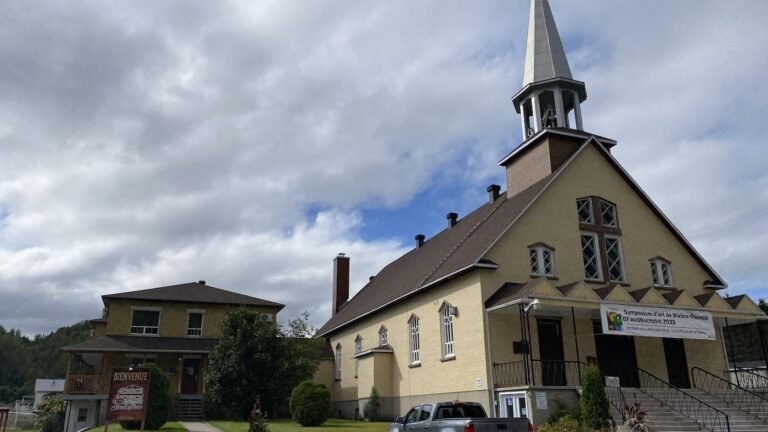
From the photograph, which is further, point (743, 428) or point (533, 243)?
point (533, 243)

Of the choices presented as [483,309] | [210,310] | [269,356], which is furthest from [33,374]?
[483,309]

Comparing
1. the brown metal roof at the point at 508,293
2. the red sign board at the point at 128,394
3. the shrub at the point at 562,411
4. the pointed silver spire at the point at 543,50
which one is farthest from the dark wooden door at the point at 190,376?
the pointed silver spire at the point at 543,50

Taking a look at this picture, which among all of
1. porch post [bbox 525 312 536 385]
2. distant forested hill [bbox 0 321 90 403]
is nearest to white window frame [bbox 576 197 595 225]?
porch post [bbox 525 312 536 385]

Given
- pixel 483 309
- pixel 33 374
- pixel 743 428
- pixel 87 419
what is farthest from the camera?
pixel 33 374

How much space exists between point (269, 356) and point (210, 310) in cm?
1145

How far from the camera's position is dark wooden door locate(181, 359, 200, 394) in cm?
3388

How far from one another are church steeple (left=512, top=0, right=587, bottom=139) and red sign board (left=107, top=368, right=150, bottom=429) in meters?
18.7

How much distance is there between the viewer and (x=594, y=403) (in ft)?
52.3

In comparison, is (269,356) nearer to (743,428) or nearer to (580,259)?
(580,259)

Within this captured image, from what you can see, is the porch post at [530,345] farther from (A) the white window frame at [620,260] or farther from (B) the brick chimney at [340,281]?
(B) the brick chimney at [340,281]

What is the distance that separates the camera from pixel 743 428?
17.5m

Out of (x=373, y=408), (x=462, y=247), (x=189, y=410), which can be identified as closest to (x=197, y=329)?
(x=189, y=410)

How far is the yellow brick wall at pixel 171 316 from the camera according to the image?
3503 centimetres

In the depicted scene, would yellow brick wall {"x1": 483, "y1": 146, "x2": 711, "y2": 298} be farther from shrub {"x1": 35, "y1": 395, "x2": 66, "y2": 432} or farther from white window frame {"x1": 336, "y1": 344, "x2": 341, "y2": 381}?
shrub {"x1": 35, "y1": 395, "x2": 66, "y2": 432}
